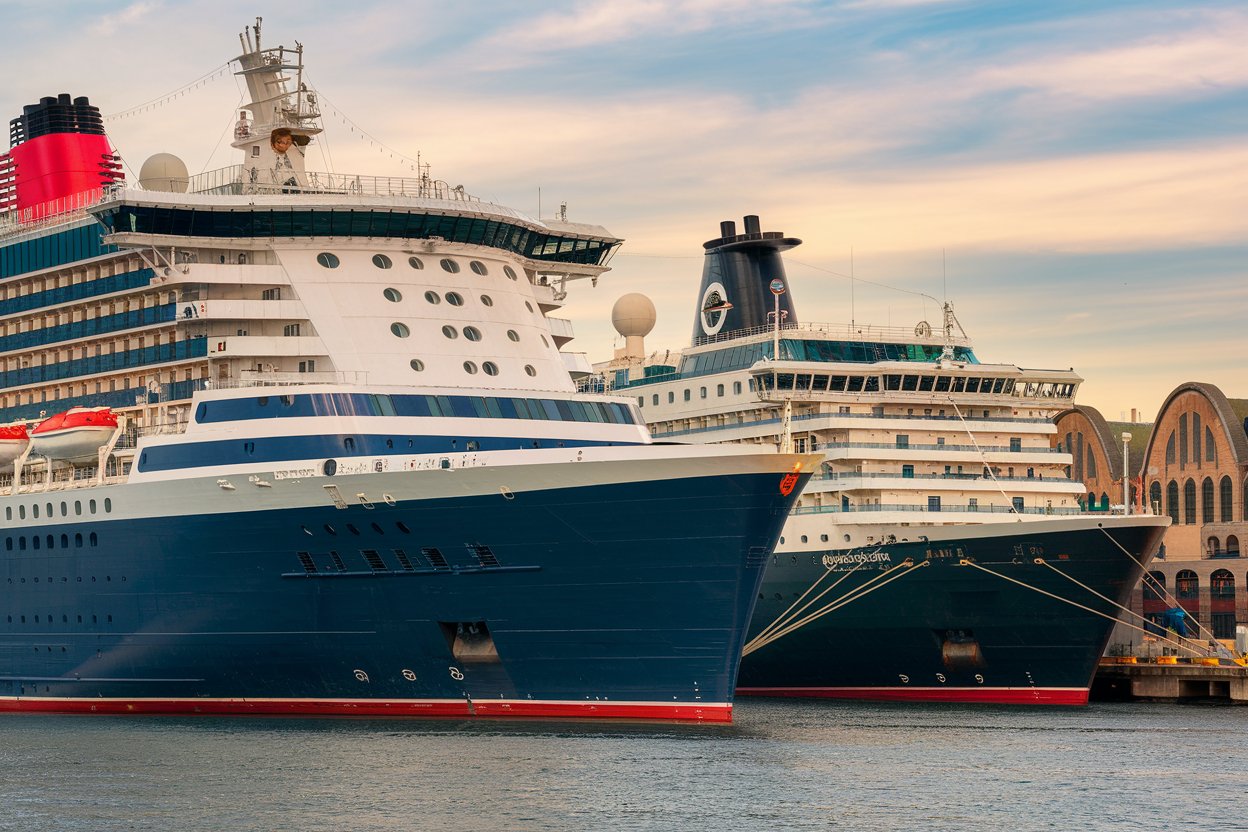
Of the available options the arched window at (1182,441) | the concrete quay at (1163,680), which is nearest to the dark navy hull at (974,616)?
the concrete quay at (1163,680)

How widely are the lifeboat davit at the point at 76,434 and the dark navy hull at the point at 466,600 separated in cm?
275

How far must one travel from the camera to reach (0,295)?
54812mm

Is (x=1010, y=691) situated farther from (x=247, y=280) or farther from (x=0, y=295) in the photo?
(x=0, y=295)

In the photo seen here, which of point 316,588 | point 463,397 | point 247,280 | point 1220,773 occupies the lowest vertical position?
point 1220,773

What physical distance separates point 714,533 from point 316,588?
355 inches

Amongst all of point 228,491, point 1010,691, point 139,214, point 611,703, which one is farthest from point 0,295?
point 1010,691

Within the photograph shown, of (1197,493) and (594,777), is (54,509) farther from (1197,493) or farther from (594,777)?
(1197,493)

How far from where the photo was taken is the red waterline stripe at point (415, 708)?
1626 inches

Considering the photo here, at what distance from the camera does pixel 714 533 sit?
40.7 meters

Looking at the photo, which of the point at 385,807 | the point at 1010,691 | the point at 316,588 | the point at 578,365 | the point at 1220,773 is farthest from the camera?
the point at 1010,691

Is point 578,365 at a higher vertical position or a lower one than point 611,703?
higher

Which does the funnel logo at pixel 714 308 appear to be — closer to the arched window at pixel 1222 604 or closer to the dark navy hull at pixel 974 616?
the dark navy hull at pixel 974 616

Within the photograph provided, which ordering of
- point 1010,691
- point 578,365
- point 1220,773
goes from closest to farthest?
point 1220,773
point 578,365
point 1010,691

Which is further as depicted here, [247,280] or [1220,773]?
[247,280]
